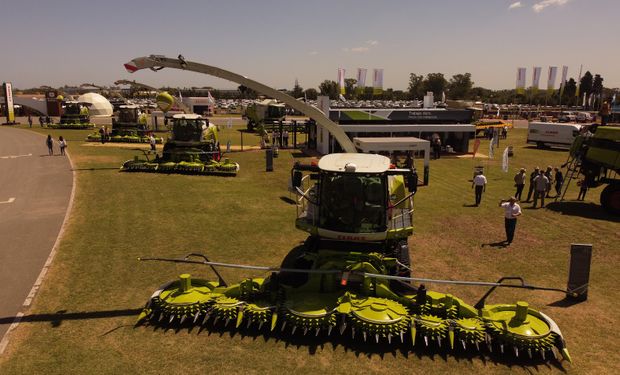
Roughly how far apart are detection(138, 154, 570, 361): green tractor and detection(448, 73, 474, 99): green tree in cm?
13277

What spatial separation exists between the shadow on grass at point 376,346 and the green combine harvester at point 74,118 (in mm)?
49738

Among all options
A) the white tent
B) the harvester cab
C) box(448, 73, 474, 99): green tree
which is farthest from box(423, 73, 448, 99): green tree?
the harvester cab

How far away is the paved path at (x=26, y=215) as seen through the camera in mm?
9620

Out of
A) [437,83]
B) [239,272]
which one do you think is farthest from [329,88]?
[239,272]

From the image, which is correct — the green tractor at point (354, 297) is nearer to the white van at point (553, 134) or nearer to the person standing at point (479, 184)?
the person standing at point (479, 184)

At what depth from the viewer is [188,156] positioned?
79.6 feet

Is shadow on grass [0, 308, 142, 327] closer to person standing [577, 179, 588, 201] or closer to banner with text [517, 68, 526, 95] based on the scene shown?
person standing [577, 179, 588, 201]

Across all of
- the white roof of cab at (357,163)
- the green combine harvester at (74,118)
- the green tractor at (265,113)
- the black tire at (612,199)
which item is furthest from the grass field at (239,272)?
the green combine harvester at (74,118)

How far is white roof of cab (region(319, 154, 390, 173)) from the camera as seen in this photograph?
8.44 metres

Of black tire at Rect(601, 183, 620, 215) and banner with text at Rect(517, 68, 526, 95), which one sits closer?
black tire at Rect(601, 183, 620, 215)

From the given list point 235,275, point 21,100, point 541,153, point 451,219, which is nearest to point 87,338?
point 235,275

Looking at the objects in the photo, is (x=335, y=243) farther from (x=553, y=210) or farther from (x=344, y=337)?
(x=553, y=210)

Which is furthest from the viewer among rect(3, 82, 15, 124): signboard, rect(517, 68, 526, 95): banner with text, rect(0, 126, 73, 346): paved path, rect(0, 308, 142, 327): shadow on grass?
rect(517, 68, 526, 95): banner with text

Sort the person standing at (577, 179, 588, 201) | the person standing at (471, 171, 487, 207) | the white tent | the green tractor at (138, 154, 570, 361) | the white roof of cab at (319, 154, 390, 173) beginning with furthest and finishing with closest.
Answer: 1. the white tent
2. the person standing at (577, 179, 588, 201)
3. the person standing at (471, 171, 487, 207)
4. the white roof of cab at (319, 154, 390, 173)
5. the green tractor at (138, 154, 570, 361)
